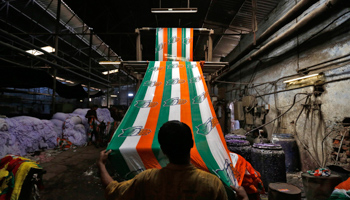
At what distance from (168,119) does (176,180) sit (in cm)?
126

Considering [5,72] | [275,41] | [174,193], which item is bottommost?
[174,193]

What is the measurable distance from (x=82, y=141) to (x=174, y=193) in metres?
7.30

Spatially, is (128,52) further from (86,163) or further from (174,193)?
(174,193)

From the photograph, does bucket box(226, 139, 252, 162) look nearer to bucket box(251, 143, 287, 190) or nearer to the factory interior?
the factory interior

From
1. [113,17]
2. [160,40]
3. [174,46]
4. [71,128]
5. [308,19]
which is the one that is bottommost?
[71,128]

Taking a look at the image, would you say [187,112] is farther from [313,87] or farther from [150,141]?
[313,87]

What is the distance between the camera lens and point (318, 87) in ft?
12.3

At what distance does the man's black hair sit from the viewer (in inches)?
34.5

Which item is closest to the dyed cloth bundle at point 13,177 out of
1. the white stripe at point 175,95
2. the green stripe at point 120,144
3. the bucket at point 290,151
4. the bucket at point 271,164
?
the green stripe at point 120,144

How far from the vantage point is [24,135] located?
5.07 metres

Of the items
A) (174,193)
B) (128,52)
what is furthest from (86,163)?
(128,52)

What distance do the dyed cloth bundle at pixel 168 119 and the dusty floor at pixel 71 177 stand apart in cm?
175

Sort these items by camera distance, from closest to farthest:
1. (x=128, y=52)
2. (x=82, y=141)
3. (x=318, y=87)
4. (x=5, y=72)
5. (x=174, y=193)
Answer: (x=174, y=193) → (x=318, y=87) → (x=5, y=72) → (x=82, y=141) → (x=128, y=52)

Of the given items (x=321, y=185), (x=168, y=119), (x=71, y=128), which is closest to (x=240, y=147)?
(x=321, y=185)
